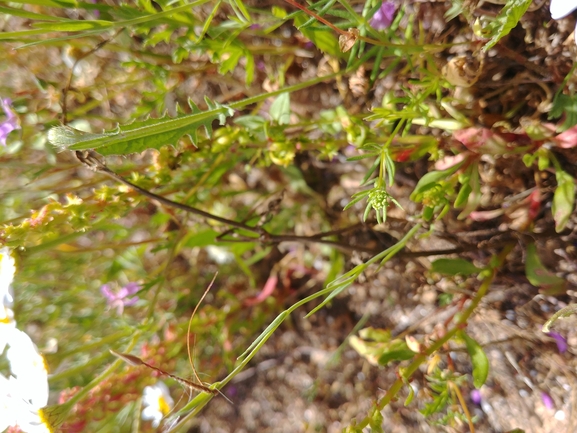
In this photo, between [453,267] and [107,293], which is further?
[107,293]

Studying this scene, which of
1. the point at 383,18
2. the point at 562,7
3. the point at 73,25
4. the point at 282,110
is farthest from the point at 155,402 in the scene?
the point at 562,7

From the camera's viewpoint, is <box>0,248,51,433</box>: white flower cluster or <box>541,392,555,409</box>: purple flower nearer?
<box>0,248,51,433</box>: white flower cluster

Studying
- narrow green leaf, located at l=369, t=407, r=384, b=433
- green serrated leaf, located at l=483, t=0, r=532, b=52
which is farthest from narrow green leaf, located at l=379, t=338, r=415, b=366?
green serrated leaf, located at l=483, t=0, r=532, b=52

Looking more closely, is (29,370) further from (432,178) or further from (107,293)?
(432,178)

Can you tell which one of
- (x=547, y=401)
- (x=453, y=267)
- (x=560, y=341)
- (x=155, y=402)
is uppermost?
(x=453, y=267)

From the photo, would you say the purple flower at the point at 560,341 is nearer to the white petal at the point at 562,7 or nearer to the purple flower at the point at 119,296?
the white petal at the point at 562,7

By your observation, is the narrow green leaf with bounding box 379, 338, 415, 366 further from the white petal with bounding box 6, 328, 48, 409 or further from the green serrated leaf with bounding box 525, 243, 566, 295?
the white petal with bounding box 6, 328, 48, 409

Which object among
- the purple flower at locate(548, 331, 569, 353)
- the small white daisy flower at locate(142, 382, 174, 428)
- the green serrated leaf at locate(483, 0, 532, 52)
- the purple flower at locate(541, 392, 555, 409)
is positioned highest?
the green serrated leaf at locate(483, 0, 532, 52)
